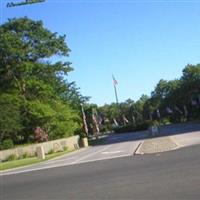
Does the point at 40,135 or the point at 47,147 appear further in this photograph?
the point at 40,135

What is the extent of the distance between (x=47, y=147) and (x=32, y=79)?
11624 mm

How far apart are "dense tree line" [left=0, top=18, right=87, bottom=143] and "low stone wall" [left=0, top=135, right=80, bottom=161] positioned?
3.45 m

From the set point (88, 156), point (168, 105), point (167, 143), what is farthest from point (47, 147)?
point (168, 105)

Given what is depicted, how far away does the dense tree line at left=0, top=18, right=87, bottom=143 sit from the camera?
6419 cm

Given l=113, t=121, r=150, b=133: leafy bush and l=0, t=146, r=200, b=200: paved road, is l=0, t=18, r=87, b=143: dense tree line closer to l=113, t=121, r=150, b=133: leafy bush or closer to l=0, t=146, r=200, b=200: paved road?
l=113, t=121, r=150, b=133: leafy bush

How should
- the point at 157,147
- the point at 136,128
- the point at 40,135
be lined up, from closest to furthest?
1. the point at 157,147
2. the point at 40,135
3. the point at 136,128

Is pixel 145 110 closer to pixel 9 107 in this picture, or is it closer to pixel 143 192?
pixel 9 107

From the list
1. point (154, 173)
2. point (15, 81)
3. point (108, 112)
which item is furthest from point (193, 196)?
point (108, 112)

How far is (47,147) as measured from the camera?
5803cm

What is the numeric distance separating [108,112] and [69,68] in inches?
4445

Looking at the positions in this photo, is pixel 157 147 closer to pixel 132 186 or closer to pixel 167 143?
pixel 167 143

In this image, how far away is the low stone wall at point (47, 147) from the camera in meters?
53.4

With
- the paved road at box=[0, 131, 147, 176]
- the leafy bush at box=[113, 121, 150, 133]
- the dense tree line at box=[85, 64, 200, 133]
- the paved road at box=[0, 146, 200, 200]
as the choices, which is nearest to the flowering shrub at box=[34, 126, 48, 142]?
the paved road at box=[0, 131, 147, 176]

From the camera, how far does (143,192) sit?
45.8ft
